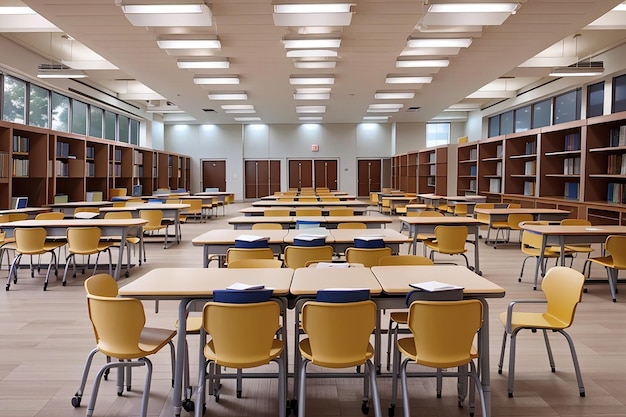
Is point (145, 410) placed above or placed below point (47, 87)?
below

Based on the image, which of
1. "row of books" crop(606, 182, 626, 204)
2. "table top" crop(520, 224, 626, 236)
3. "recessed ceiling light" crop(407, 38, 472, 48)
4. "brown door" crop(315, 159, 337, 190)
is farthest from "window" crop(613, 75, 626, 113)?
"brown door" crop(315, 159, 337, 190)

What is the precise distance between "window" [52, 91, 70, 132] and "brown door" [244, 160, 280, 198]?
33.1 feet

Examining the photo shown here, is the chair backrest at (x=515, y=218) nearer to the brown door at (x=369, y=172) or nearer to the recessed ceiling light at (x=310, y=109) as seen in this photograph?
the recessed ceiling light at (x=310, y=109)

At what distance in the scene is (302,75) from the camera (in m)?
12.3

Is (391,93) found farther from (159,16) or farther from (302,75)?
(159,16)

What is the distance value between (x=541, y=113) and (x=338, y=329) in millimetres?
16542

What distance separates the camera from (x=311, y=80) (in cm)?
1264

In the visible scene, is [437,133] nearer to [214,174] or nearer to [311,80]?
[214,174]

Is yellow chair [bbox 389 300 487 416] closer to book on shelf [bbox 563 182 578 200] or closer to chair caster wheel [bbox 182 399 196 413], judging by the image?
chair caster wheel [bbox 182 399 196 413]

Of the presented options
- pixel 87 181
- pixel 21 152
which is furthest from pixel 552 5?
pixel 87 181

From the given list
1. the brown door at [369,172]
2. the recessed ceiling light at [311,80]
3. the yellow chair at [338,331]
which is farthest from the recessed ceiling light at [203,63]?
the brown door at [369,172]

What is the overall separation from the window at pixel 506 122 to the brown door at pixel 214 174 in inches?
477

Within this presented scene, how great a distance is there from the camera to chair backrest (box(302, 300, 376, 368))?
8.46 ft

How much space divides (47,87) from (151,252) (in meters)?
7.08
